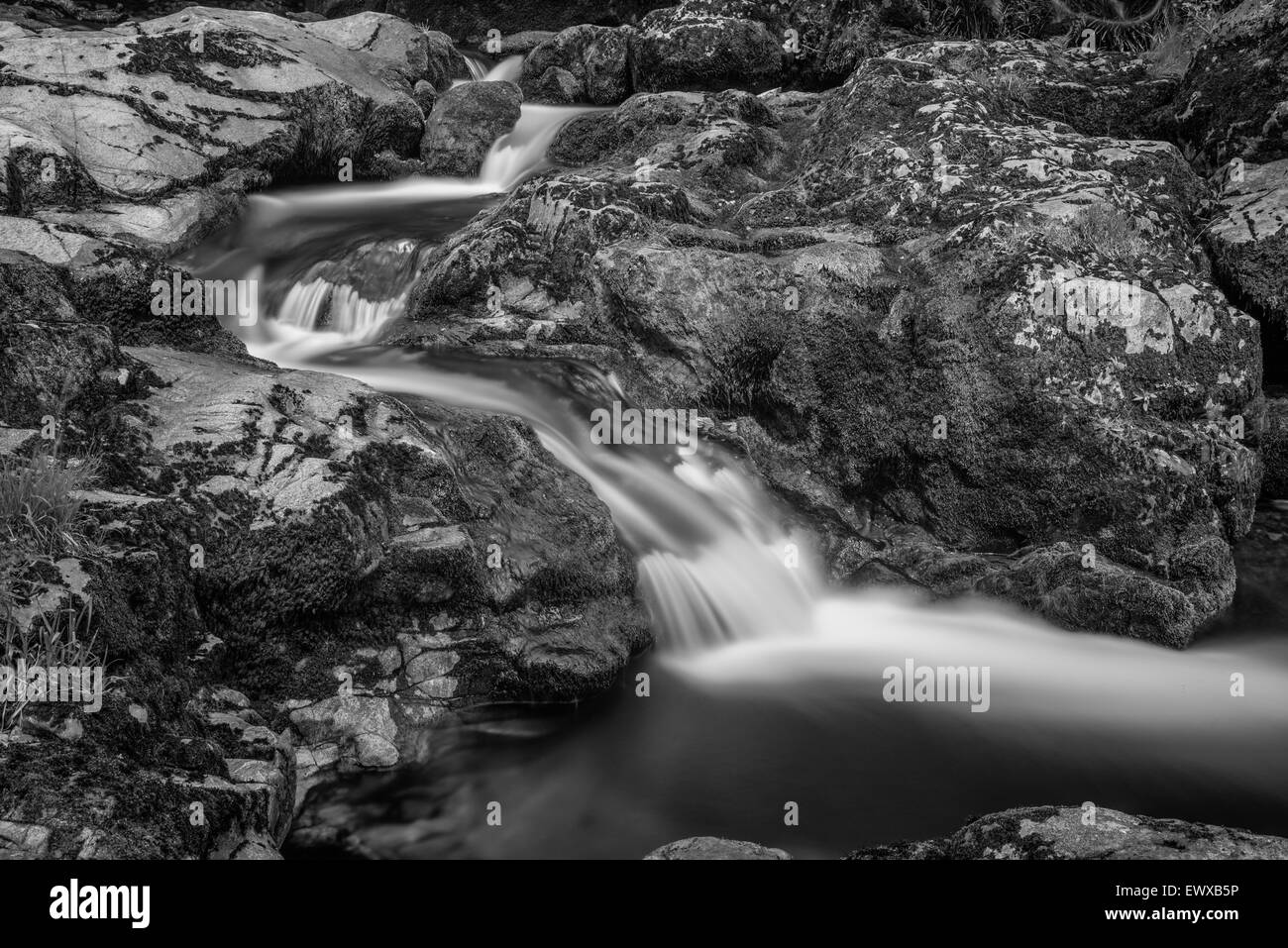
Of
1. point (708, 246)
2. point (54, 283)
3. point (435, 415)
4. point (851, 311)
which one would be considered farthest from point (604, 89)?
point (54, 283)

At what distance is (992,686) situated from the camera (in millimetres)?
6961

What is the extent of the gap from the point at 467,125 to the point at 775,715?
400 inches

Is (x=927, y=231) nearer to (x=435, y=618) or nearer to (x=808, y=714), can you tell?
(x=808, y=714)

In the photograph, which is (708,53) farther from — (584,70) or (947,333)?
(947,333)

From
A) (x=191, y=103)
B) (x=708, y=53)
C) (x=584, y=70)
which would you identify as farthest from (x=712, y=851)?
(x=584, y=70)

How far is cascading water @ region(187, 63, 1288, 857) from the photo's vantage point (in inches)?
224

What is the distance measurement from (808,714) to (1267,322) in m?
5.57

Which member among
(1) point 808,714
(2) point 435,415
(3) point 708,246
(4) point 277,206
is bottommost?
(1) point 808,714

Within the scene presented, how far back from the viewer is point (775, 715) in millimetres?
6695

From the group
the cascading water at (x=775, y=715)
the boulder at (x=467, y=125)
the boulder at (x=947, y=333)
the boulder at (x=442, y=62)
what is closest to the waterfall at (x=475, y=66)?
the boulder at (x=442, y=62)

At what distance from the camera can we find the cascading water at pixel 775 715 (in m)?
5.68

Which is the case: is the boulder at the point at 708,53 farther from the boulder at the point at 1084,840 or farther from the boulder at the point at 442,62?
the boulder at the point at 1084,840

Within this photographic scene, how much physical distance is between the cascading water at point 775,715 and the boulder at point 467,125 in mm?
4973

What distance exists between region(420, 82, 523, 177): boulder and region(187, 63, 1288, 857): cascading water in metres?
4.97
